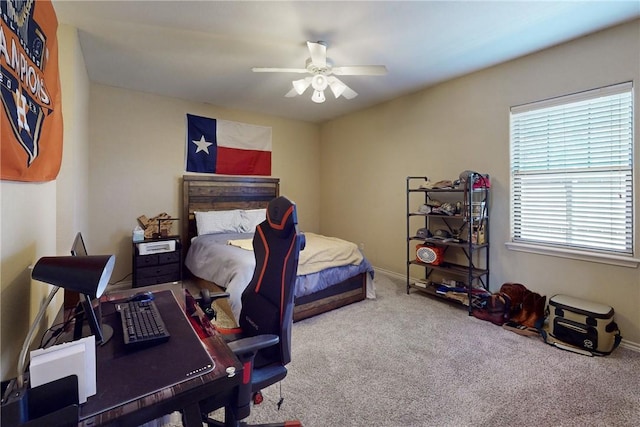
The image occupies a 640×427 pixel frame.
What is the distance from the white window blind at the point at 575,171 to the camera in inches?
92.4

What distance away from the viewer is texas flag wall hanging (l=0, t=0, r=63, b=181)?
37.4 inches

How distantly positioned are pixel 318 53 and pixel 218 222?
258 cm

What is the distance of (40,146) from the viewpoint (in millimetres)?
1292

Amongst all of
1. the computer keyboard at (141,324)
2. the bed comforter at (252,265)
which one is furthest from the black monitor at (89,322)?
the bed comforter at (252,265)

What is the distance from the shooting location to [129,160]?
376 centimetres

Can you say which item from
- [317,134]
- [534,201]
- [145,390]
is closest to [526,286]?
[534,201]

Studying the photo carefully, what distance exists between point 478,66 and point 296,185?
3219 millimetres

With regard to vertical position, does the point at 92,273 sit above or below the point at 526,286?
above

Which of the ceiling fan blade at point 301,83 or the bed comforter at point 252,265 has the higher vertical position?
the ceiling fan blade at point 301,83

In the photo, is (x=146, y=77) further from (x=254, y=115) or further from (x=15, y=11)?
(x=15, y=11)

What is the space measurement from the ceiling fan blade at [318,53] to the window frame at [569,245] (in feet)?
6.52

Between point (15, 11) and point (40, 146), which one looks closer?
point (15, 11)

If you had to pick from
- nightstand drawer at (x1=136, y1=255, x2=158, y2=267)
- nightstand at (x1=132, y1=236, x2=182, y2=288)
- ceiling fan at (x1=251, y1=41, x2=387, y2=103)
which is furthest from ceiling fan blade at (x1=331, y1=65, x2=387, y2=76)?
nightstand drawer at (x1=136, y1=255, x2=158, y2=267)

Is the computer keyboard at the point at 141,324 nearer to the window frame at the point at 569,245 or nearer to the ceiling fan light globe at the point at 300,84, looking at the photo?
the ceiling fan light globe at the point at 300,84
